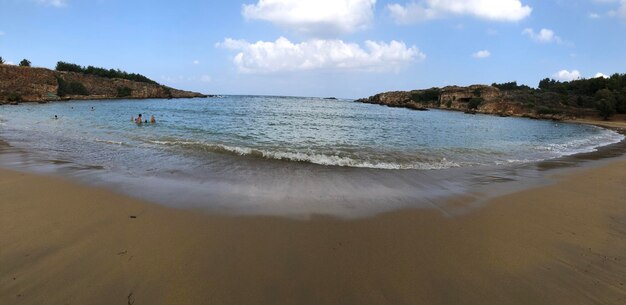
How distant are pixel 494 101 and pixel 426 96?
3301cm

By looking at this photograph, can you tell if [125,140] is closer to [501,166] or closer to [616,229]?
[501,166]

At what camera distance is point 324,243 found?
15.3ft

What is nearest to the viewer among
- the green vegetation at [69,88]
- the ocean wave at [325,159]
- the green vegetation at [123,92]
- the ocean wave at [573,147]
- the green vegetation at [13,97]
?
the ocean wave at [325,159]

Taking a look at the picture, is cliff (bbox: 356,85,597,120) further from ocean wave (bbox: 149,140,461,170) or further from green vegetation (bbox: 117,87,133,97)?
green vegetation (bbox: 117,87,133,97)

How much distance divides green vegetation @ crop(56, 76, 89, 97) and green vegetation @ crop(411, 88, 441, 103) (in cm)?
10106

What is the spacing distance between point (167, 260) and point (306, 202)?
10.3 ft

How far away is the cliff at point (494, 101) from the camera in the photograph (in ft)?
208

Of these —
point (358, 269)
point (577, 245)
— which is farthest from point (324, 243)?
point (577, 245)

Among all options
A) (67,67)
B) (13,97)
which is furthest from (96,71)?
(13,97)

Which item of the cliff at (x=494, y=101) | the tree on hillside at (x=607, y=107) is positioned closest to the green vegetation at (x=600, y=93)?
the tree on hillside at (x=607, y=107)

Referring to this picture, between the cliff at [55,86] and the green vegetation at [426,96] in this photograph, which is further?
the green vegetation at [426,96]

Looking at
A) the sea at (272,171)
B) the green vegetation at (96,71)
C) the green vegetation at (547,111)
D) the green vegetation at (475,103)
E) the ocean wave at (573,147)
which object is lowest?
the ocean wave at (573,147)

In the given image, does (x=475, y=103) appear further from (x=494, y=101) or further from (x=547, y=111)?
(x=547, y=111)

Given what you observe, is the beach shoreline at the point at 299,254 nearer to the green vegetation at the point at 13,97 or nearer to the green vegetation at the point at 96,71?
the green vegetation at the point at 13,97
